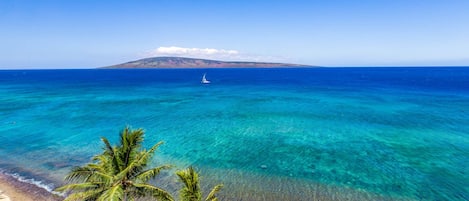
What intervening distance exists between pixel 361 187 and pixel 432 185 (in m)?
6.54

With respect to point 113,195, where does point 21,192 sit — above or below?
below

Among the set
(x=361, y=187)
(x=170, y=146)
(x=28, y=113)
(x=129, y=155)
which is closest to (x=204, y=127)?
(x=170, y=146)

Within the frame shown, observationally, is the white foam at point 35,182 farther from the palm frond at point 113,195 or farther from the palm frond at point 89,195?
the palm frond at point 113,195

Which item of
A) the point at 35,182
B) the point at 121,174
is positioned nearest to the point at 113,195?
the point at 121,174

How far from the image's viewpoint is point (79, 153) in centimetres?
3206

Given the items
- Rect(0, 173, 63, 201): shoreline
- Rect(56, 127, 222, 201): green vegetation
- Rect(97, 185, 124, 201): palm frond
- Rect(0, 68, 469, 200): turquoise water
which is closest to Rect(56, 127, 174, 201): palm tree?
Rect(56, 127, 222, 201): green vegetation

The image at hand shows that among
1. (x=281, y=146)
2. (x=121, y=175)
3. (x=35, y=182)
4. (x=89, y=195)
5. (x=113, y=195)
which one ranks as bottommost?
(x=35, y=182)

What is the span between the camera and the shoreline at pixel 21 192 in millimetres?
21875

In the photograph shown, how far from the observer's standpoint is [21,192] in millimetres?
22922

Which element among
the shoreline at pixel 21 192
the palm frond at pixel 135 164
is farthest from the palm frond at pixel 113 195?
the shoreline at pixel 21 192

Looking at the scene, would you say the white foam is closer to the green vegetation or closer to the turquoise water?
A: the turquoise water

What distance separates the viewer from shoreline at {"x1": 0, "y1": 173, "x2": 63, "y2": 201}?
21.9 metres

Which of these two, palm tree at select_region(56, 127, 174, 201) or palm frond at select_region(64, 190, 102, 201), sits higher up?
palm tree at select_region(56, 127, 174, 201)

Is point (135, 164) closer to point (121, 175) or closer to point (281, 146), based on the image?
point (121, 175)
